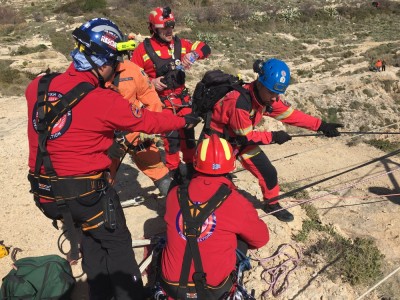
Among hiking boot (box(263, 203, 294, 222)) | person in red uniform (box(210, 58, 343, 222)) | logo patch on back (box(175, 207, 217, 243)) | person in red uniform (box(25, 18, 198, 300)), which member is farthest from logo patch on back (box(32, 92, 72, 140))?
hiking boot (box(263, 203, 294, 222))

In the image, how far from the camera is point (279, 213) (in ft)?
19.0

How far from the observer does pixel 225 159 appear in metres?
3.43

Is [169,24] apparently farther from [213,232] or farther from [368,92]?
[368,92]

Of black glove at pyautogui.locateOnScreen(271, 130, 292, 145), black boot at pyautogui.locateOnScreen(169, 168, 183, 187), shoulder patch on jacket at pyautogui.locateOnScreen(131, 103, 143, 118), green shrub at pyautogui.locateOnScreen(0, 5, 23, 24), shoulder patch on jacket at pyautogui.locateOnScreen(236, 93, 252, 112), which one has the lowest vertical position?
green shrub at pyautogui.locateOnScreen(0, 5, 23, 24)

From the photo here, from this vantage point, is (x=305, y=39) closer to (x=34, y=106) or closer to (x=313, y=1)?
(x=313, y=1)

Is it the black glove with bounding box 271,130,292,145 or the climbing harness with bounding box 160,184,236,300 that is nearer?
the climbing harness with bounding box 160,184,236,300

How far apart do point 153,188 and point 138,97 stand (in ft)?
8.91

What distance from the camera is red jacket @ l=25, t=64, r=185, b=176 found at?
295 cm

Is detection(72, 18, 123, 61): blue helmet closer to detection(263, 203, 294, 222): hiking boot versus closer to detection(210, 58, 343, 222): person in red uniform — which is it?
detection(210, 58, 343, 222): person in red uniform

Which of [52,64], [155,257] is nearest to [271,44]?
[52,64]

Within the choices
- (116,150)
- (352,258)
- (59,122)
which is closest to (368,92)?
(352,258)

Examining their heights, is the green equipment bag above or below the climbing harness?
below

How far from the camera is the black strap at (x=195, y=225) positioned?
9.73 feet

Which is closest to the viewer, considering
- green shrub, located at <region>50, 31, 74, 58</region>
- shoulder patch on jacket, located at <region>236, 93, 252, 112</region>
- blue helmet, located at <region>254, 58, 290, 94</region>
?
blue helmet, located at <region>254, 58, 290, 94</region>
